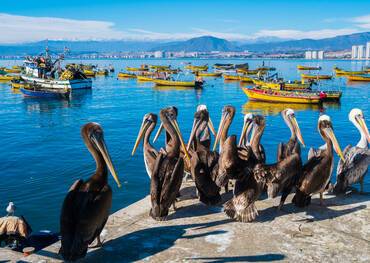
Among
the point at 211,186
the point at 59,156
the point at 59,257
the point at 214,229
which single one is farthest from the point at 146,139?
the point at 59,156

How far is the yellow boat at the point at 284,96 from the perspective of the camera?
135 ft

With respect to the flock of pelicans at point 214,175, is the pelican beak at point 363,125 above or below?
above

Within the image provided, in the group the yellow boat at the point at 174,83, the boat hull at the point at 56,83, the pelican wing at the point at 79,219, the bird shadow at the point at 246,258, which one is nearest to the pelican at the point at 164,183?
the pelican wing at the point at 79,219

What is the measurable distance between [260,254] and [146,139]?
14.0 ft

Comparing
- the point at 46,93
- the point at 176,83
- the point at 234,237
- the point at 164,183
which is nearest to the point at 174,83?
the point at 176,83

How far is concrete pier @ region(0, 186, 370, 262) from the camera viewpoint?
5.99m

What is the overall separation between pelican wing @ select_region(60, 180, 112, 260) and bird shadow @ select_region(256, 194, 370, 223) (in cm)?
301

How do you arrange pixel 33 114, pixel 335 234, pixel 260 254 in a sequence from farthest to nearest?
pixel 33 114 → pixel 335 234 → pixel 260 254

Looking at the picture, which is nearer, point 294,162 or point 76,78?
point 294,162

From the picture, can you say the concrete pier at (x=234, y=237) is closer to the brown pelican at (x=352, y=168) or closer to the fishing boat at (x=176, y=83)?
the brown pelican at (x=352, y=168)

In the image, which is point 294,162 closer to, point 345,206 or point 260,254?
point 345,206

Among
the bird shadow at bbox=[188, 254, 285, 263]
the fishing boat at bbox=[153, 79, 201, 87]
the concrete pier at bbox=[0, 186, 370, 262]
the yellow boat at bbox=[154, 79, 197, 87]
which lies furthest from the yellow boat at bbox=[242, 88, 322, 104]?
the bird shadow at bbox=[188, 254, 285, 263]

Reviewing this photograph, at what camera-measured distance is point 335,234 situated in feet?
21.8

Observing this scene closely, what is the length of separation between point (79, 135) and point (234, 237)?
20.8 metres
